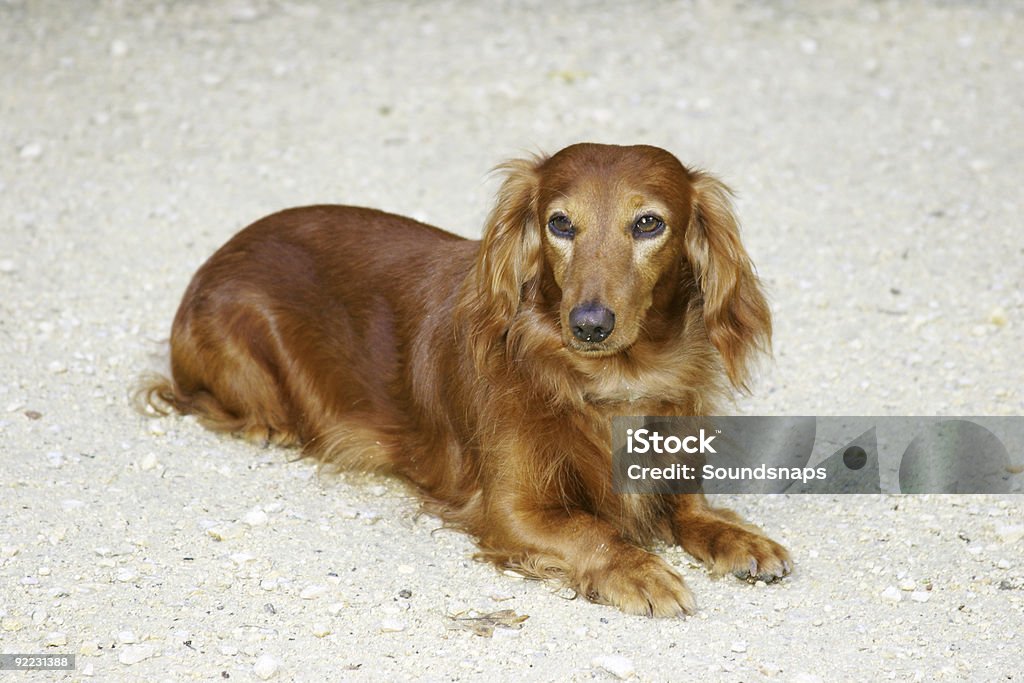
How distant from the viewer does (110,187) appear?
7.61 meters

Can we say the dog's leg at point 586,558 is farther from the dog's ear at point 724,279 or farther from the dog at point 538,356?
the dog's ear at point 724,279

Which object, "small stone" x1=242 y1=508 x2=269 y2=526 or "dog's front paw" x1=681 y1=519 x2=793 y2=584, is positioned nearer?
"dog's front paw" x1=681 y1=519 x2=793 y2=584

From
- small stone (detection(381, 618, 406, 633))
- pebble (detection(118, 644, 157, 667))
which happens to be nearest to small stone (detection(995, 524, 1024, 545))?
small stone (detection(381, 618, 406, 633))

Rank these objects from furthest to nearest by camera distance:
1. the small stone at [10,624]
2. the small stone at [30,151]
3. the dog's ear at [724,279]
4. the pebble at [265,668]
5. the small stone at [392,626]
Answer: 1. the small stone at [30,151]
2. the dog's ear at [724,279]
3. the small stone at [392,626]
4. the small stone at [10,624]
5. the pebble at [265,668]

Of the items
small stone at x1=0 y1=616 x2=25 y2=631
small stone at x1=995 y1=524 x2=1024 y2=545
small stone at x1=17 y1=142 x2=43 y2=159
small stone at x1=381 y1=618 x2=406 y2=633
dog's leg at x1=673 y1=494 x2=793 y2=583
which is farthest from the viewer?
small stone at x1=17 y1=142 x2=43 y2=159

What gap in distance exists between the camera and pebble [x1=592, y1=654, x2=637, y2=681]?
372 cm

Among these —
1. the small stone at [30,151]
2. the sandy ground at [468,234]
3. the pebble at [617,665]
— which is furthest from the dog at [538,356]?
the small stone at [30,151]

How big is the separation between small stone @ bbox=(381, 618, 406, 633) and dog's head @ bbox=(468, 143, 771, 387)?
961 mm

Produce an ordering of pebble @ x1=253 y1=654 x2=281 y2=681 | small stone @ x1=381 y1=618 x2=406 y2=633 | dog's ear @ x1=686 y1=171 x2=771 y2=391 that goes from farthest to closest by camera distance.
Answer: dog's ear @ x1=686 y1=171 x2=771 y2=391, small stone @ x1=381 y1=618 x2=406 y2=633, pebble @ x1=253 y1=654 x2=281 y2=681

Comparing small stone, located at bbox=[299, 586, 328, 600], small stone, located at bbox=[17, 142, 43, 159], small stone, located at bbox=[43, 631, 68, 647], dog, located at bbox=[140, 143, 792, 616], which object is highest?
small stone, located at bbox=[17, 142, 43, 159]

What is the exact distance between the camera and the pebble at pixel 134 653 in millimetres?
3681

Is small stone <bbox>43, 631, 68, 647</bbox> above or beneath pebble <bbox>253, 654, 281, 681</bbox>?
above

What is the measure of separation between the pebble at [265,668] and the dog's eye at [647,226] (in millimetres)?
1658

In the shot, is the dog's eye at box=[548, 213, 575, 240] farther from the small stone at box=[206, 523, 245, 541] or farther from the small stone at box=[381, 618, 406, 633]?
the small stone at box=[206, 523, 245, 541]
